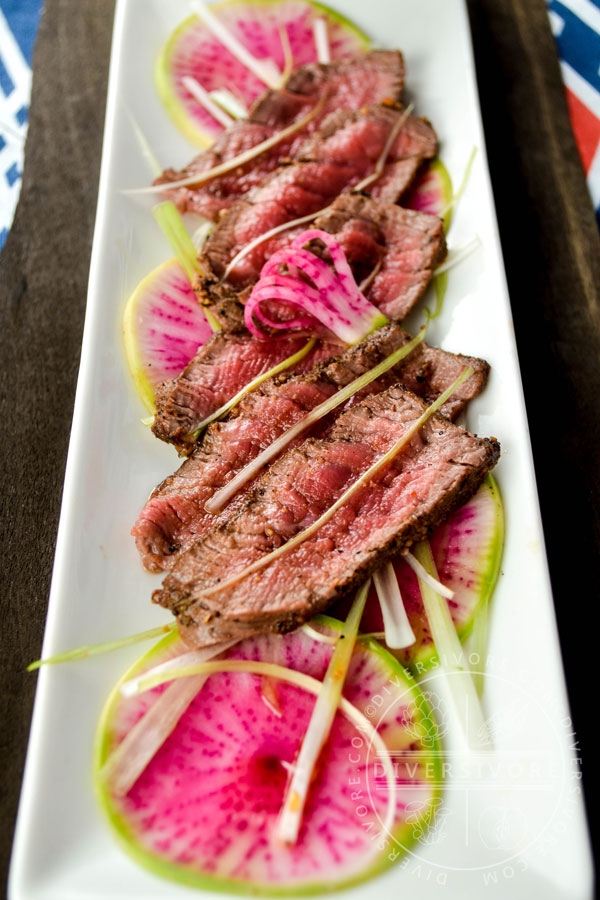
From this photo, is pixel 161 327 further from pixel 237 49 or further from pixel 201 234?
pixel 237 49

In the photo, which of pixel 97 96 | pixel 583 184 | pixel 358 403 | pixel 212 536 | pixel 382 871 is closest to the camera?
pixel 382 871

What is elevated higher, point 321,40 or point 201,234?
point 321,40

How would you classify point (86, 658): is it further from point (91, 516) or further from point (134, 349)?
point (134, 349)

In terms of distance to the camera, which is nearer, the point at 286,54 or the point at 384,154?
the point at 384,154

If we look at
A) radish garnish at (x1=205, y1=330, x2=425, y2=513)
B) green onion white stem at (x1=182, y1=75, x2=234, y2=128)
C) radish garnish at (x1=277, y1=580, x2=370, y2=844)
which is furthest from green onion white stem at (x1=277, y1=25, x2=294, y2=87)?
radish garnish at (x1=277, y1=580, x2=370, y2=844)

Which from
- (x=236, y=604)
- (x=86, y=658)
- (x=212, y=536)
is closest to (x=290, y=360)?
(x=212, y=536)

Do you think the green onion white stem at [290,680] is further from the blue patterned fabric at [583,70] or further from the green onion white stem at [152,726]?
the blue patterned fabric at [583,70]

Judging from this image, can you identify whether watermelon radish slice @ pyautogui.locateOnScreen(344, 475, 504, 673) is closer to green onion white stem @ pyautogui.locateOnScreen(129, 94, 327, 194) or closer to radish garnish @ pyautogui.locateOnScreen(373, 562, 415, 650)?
radish garnish @ pyautogui.locateOnScreen(373, 562, 415, 650)

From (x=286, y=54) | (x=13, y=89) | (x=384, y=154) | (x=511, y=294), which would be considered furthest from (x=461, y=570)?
(x=13, y=89)
